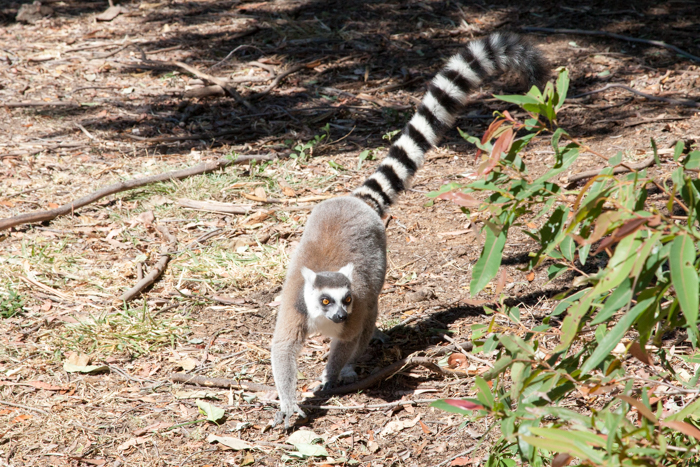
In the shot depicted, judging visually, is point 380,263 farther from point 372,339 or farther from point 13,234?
point 13,234

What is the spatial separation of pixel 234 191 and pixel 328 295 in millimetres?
2846

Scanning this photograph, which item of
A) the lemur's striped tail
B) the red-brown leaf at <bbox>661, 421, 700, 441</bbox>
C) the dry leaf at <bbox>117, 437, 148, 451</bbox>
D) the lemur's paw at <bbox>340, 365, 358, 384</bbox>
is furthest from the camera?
the lemur's striped tail

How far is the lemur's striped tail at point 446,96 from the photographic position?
14.1 feet

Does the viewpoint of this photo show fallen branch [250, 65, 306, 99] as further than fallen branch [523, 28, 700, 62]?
Yes

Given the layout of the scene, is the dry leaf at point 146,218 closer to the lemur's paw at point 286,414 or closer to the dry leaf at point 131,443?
the dry leaf at point 131,443

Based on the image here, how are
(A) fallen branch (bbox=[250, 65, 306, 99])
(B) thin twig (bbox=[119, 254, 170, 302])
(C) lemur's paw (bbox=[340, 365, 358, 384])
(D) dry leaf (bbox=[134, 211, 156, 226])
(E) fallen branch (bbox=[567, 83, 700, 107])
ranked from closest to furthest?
(C) lemur's paw (bbox=[340, 365, 358, 384]), (B) thin twig (bbox=[119, 254, 170, 302]), (D) dry leaf (bbox=[134, 211, 156, 226]), (E) fallen branch (bbox=[567, 83, 700, 107]), (A) fallen branch (bbox=[250, 65, 306, 99])

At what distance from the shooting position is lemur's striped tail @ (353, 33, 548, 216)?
4312 millimetres

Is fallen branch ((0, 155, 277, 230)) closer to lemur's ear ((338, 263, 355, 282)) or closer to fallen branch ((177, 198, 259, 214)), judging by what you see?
fallen branch ((177, 198, 259, 214))

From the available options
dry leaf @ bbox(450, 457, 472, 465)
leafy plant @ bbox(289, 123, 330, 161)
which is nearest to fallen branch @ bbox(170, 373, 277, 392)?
dry leaf @ bbox(450, 457, 472, 465)

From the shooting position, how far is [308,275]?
375 cm

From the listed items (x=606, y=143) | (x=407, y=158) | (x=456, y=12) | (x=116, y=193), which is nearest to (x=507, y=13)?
(x=456, y=12)

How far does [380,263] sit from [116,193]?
300 centimetres

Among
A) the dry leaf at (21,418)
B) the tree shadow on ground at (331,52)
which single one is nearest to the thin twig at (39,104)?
the tree shadow on ground at (331,52)

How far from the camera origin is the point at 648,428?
1.43 m
